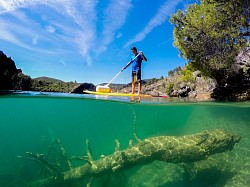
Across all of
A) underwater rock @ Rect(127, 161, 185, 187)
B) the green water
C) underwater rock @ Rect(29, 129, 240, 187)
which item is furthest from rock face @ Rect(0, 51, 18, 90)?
underwater rock @ Rect(127, 161, 185, 187)

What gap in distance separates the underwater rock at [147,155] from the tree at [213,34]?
379 inches

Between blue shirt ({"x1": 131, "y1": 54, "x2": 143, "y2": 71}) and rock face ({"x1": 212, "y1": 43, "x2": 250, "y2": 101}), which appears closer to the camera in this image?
blue shirt ({"x1": 131, "y1": 54, "x2": 143, "y2": 71})

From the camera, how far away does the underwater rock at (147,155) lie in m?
8.45

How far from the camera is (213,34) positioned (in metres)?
17.3

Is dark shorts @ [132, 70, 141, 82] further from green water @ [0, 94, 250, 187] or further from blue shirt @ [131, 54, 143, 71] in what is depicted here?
green water @ [0, 94, 250, 187]

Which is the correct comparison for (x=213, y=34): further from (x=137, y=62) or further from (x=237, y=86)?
(x=237, y=86)

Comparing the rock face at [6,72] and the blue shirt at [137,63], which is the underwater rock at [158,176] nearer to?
the blue shirt at [137,63]

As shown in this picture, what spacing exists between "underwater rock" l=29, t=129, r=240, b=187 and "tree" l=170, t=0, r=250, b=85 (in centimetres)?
963

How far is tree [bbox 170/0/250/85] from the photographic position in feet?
51.5

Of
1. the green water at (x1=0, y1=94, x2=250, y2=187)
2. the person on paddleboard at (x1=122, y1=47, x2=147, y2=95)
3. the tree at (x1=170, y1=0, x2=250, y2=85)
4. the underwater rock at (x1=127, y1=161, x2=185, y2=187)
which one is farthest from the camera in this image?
the tree at (x1=170, y1=0, x2=250, y2=85)

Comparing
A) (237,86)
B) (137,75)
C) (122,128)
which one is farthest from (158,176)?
(122,128)

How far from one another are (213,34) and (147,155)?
487 inches

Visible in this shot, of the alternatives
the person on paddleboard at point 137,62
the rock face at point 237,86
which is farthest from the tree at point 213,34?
the person on paddleboard at point 137,62

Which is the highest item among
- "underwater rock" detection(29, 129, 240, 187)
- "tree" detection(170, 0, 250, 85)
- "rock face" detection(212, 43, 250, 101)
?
"tree" detection(170, 0, 250, 85)
